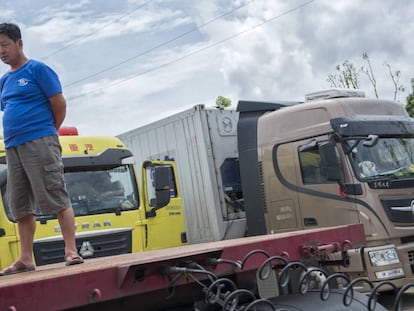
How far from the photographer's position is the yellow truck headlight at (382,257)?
7246 millimetres

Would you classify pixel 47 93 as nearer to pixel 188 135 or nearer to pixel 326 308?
pixel 326 308

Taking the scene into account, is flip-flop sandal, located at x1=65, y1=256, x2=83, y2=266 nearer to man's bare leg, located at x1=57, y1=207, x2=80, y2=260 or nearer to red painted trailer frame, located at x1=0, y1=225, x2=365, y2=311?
man's bare leg, located at x1=57, y1=207, x2=80, y2=260

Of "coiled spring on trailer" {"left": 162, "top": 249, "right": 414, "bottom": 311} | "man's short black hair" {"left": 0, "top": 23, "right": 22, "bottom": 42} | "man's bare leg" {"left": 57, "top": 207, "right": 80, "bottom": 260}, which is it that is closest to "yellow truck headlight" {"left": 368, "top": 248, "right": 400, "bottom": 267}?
"coiled spring on trailer" {"left": 162, "top": 249, "right": 414, "bottom": 311}

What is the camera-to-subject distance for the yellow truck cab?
21.0ft

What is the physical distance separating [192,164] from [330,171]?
9.53 ft

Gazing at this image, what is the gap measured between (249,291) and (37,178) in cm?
138

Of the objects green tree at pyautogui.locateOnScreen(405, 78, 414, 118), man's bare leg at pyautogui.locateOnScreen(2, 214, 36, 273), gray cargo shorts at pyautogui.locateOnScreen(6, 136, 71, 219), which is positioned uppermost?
green tree at pyautogui.locateOnScreen(405, 78, 414, 118)

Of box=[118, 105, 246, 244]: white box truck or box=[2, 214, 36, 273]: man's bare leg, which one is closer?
box=[2, 214, 36, 273]: man's bare leg

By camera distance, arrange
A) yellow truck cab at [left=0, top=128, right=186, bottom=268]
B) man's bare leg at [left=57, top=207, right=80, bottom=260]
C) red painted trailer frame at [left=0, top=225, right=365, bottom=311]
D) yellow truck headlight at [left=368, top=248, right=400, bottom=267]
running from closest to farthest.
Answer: red painted trailer frame at [left=0, top=225, right=365, bottom=311] < man's bare leg at [left=57, top=207, right=80, bottom=260] < yellow truck cab at [left=0, top=128, right=186, bottom=268] < yellow truck headlight at [left=368, top=248, right=400, bottom=267]

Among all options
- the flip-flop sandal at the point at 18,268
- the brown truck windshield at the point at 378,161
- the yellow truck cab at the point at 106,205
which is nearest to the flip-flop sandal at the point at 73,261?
the flip-flop sandal at the point at 18,268

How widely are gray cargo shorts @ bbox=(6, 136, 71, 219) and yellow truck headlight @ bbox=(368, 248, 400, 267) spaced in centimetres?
478

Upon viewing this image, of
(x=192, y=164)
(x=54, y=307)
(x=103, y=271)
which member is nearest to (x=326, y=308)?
(x=103, y=271)

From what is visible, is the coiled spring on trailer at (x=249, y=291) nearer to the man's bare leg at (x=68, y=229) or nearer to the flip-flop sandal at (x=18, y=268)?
the man's bare leg at (x=68, y=229)

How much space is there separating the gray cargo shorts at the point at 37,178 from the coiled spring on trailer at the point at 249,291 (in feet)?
3.39
